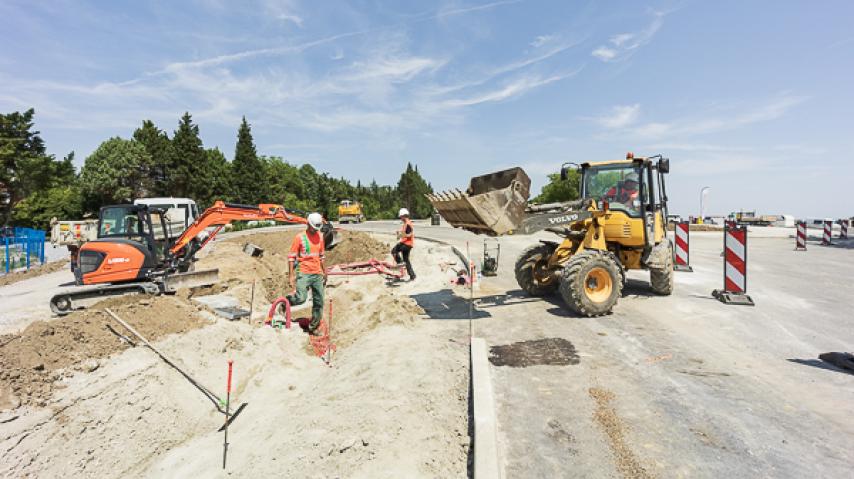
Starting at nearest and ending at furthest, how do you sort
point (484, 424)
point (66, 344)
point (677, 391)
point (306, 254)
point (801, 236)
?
point (484, 424)
point (677, 391)
point (66, 344)
point (306, 254)
point (801, 236)

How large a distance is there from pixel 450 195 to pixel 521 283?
2.71 meters

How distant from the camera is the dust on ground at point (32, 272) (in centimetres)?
1377

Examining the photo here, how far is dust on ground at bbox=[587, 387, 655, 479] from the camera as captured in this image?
2.95 meters

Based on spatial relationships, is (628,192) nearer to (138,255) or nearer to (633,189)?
(633,189)

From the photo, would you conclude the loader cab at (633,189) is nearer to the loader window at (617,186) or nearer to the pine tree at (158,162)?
the loader window at (617,186)

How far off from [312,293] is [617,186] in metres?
6.15

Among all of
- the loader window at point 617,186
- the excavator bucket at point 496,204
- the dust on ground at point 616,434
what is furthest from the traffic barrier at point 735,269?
the dust on ground at point 616,434

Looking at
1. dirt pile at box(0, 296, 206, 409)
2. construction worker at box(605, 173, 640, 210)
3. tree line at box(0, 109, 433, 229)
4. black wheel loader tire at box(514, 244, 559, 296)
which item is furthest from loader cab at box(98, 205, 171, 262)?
tree line at box(0, 109, 433, 229)

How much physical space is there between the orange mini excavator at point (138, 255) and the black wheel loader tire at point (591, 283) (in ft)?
24.7

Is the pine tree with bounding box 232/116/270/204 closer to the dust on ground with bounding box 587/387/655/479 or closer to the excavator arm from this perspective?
the excavator arm

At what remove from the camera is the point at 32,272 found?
15078mm

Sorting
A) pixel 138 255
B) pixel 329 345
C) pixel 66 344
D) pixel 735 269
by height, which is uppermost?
pixel 138 255

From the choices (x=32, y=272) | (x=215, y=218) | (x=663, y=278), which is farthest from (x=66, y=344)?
(x=32, y=272)

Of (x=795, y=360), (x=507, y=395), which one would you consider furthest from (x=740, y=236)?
(x=507, y=395)
